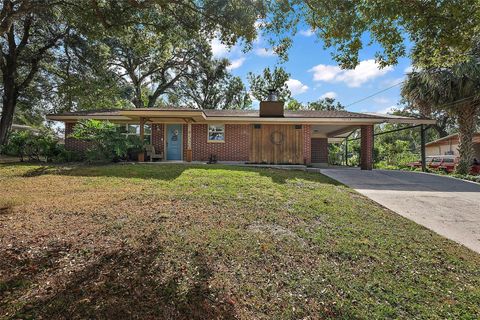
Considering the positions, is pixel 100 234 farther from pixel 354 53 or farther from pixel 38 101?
pixel 38 101

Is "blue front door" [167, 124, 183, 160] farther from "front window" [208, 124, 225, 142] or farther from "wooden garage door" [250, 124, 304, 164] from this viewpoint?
"wooden garage door" [250, 124, 304, 164]

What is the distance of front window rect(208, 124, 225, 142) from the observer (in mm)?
14664

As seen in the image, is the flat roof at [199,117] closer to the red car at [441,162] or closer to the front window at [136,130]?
the front window at [136,130]

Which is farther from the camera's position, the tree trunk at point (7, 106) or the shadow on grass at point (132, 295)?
the tree trunk at point (7, 106)

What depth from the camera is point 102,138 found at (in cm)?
1123

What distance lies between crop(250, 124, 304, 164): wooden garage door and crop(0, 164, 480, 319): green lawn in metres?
8.58

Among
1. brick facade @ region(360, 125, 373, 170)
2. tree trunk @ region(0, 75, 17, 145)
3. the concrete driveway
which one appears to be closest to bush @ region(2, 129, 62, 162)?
tree trunk @ region(0, 75, 17, 145)

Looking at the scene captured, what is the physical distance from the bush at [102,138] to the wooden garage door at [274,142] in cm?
640

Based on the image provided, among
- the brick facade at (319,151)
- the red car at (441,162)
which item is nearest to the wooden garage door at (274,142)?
the brick facade at (319,151)

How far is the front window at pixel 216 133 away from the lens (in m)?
14.7

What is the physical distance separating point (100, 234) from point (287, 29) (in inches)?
234

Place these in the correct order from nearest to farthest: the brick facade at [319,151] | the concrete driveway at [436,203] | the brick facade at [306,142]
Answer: the concrete driveway at [436,203]
the brick facade at [306,142]
the brick facade at [319,151]

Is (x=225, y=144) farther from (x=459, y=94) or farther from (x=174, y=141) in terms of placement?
(x=459, y=94)

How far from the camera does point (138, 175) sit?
843cm
